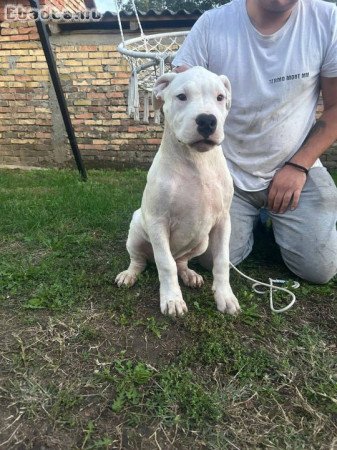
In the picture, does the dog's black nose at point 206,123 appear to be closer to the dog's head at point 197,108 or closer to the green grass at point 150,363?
the dog's head at point 197,108

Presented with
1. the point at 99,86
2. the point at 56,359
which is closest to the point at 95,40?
the point at 99,86

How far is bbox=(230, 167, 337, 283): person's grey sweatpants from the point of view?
3.13 metres

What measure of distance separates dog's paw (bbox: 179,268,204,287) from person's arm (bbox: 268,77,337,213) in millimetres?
825

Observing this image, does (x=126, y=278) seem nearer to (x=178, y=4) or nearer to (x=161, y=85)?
(x=161, y=85)

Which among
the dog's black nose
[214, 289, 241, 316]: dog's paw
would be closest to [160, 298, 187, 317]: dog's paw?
[214, 289, 241, 316]: dog's paw

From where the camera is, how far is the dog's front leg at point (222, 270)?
2.62m

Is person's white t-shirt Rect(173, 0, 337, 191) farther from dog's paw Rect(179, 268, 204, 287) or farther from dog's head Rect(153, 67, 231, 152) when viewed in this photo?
dog's paw Rect(179, 268, 204, 287)

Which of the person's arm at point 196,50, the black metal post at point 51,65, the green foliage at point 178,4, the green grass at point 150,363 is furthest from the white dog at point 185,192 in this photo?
the green foliage at point 178,4

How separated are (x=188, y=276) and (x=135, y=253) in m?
0.39

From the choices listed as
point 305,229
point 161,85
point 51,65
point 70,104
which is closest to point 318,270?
point 305,229

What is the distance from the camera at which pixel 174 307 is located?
256cm

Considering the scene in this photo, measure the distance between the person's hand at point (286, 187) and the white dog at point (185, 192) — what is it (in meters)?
0.71

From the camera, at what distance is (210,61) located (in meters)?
3.24

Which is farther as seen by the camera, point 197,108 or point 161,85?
point 161,85
